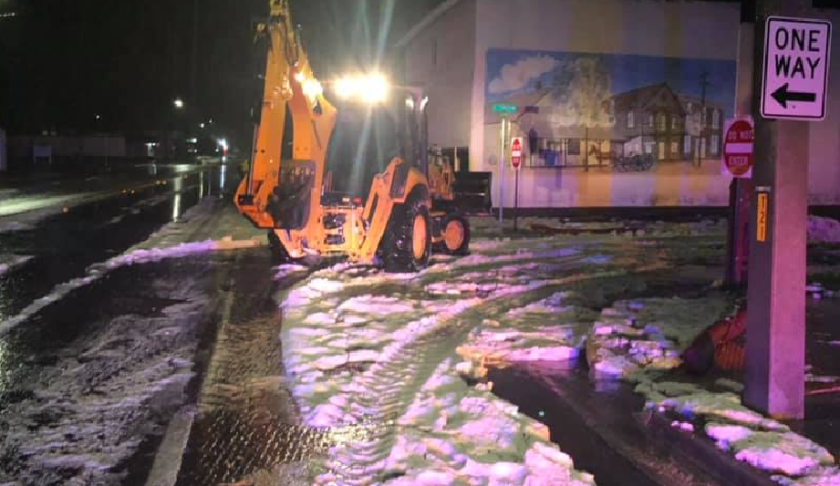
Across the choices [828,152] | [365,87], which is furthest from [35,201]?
[828,152]

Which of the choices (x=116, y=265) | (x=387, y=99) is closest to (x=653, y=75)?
(x=387, y=99)

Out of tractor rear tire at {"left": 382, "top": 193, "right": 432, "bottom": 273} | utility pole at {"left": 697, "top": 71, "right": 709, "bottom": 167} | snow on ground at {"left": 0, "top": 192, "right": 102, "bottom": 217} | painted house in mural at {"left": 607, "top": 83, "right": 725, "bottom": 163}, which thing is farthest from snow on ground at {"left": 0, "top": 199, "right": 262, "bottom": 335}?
utility pole at {"left": 697, "top": 71, "right": 709, "bottom": 167}

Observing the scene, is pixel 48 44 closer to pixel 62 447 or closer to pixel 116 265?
pixel 116 265

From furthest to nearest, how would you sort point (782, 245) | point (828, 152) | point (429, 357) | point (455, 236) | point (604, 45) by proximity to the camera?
point (828, 152) < point (604, 45) < point (455, 236) < point (429, 357) < point (782, 245)

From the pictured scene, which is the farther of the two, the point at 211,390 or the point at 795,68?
the point at 211,390

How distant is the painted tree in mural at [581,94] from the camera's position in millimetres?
27172

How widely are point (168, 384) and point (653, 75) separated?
81.7 ft

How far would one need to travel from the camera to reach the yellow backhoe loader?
11.6m

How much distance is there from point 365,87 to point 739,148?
6.11 meters

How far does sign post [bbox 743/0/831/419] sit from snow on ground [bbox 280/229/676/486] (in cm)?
193

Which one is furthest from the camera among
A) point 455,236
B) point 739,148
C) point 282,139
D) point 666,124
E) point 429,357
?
point 666,124

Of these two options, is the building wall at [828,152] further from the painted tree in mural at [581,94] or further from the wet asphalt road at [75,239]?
the wet asphalt road at [75,239]

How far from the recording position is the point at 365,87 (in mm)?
12828

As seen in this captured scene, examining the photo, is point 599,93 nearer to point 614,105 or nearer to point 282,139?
point 614,105
